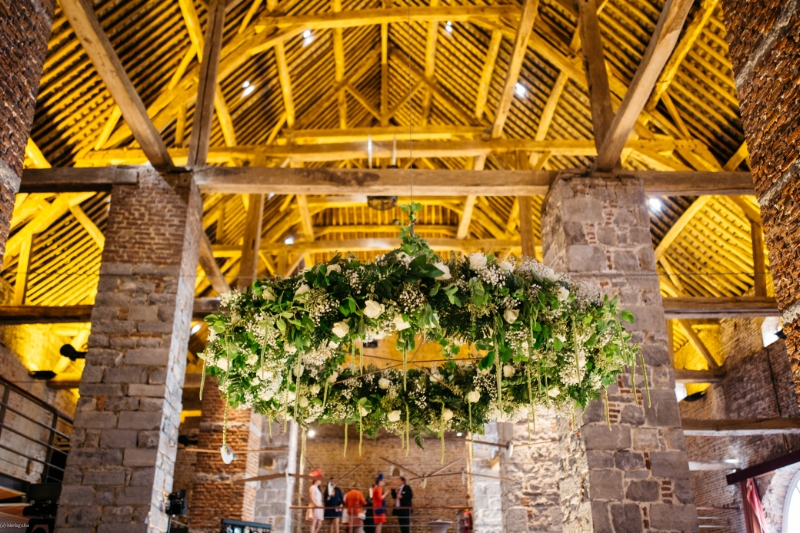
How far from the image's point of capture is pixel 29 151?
8.38 metres

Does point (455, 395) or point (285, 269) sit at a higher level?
point (285, 269)

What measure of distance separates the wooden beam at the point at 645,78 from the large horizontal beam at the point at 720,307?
383 centimetres

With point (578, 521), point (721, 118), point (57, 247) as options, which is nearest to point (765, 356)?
point (721, 118)

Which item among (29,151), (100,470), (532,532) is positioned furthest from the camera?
(532,532)

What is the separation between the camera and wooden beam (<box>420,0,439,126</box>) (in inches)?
439

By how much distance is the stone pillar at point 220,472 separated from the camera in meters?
11.8

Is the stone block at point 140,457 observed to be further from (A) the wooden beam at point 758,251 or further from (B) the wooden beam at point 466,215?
(A) the wooden beam at point 758,251

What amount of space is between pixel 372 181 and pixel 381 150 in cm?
356

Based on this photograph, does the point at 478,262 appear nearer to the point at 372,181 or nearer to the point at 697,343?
the point at 372,181

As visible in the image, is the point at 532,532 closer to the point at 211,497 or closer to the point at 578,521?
the point at 578,521

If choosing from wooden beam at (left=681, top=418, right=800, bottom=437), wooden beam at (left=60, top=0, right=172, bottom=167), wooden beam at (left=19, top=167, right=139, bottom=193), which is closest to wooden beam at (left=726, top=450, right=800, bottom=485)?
wooden beam at (left=681, top=418, right=800, bottom=437)

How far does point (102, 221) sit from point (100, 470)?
203 inches

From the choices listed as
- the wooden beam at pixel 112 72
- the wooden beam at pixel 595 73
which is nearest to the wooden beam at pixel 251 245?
the wooden beam at pixel 112 72

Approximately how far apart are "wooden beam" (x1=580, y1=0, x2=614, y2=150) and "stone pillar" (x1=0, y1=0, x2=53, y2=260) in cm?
538
